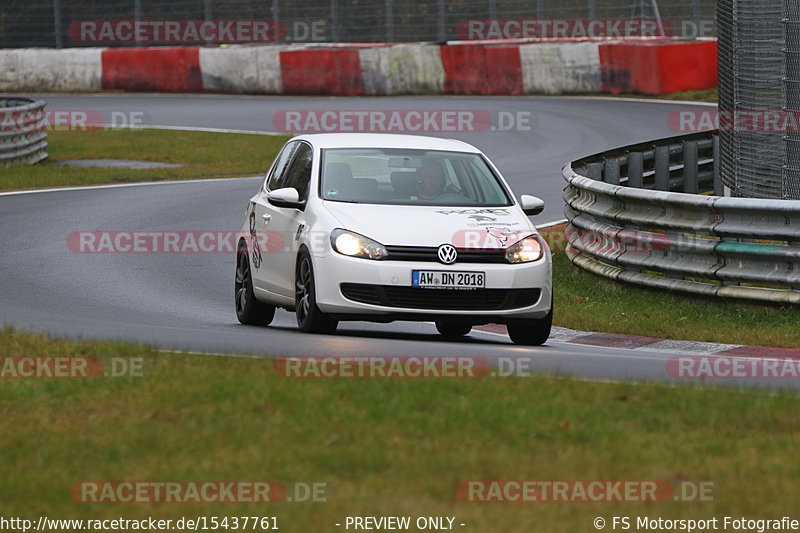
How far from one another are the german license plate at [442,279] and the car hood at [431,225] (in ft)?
0.66

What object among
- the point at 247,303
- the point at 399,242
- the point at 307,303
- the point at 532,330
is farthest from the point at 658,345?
the point at 247,303

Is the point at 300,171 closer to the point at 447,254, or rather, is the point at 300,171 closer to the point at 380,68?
the point at 447,254

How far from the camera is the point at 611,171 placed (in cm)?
1786

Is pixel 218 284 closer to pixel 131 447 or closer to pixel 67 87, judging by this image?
pixel 131 447

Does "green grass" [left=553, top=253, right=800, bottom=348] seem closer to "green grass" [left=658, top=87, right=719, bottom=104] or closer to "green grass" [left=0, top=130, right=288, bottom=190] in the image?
"green grass" [left=0, top=130, right=288, bottom=190]

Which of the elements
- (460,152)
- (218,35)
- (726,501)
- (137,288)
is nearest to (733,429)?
(726,501)

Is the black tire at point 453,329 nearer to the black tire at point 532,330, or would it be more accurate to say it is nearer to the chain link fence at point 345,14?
the black tire at point 532,330

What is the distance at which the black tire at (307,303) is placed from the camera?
36.1 ft

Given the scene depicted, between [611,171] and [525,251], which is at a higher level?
[525,251]

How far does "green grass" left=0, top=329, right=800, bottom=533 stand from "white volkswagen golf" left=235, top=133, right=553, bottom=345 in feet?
7.88

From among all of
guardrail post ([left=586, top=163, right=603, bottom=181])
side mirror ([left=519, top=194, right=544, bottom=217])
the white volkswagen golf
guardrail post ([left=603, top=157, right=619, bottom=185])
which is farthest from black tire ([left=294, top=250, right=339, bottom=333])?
guardrail post ([left=603, top=157, right=619, bottom=185])

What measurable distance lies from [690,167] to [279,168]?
9.31 meters

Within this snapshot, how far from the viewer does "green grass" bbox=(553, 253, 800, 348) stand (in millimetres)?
12164

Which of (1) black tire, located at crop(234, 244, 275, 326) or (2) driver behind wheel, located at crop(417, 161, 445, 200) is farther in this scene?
(1) black tire, located at crop(234, 244, 275, 326)
